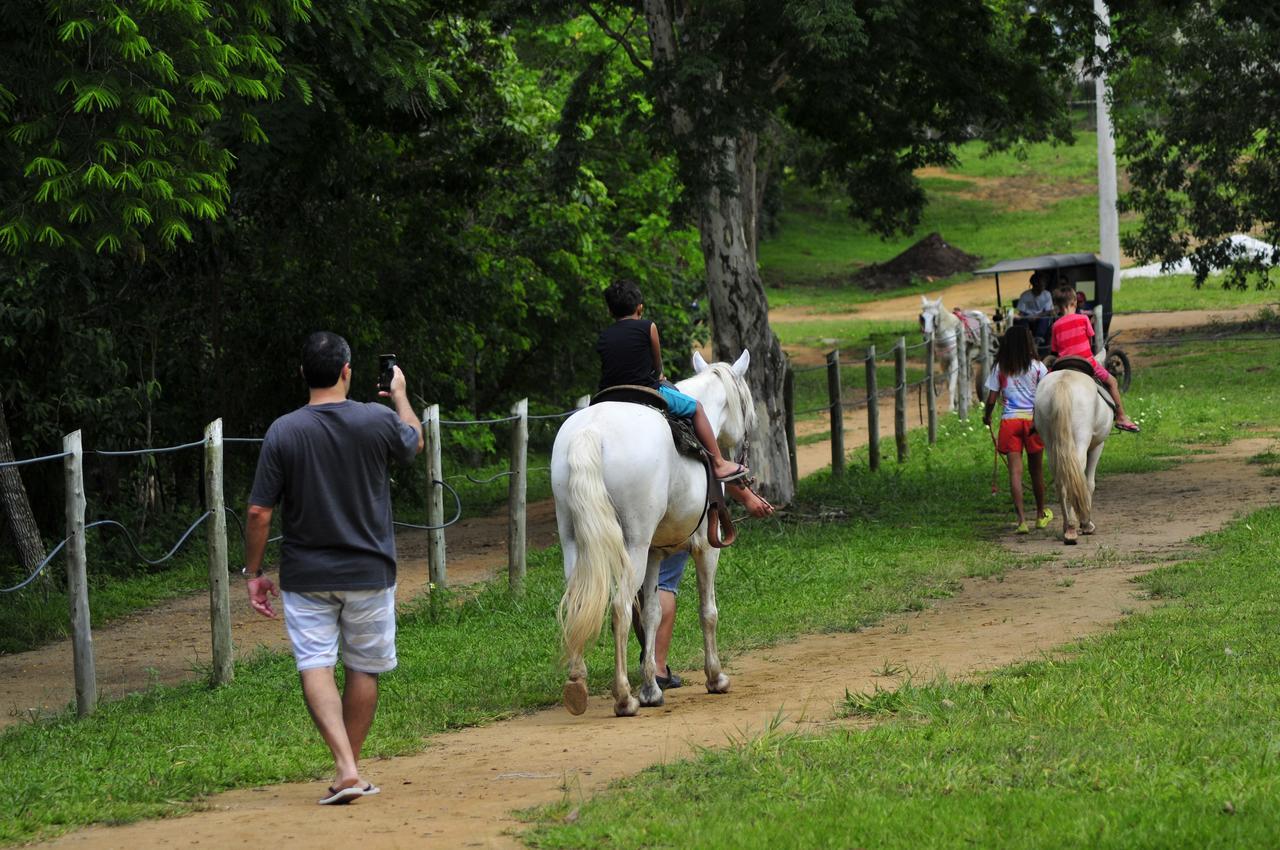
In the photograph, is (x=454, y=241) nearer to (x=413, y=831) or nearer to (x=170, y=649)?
(x=170, y=649)

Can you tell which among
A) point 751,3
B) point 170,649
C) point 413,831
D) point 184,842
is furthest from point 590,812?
point 751,3

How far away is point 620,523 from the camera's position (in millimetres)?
7898

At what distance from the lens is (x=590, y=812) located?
562cm

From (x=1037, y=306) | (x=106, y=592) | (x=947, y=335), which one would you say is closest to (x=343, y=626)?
(x=106, y=592)

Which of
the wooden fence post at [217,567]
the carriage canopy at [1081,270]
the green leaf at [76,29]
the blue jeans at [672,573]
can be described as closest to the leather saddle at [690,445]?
the blue jeans at [672,573]

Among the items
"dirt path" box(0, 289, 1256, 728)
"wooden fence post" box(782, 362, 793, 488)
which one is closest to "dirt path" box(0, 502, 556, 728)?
"dirt path" box(0, 289, 1256, 728)

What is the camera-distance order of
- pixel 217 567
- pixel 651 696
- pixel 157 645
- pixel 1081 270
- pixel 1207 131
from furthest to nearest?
pixel 1081 270
pixel 1207 131
pixel 157 645
pixel 217 567
pixel 651 696

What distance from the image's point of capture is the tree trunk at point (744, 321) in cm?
1533

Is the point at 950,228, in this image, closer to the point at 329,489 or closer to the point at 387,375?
the point at 387,375

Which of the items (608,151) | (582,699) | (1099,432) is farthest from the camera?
(608,151)

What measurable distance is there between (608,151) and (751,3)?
39.7 ft

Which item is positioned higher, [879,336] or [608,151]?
[608,151]

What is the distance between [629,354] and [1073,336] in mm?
6536

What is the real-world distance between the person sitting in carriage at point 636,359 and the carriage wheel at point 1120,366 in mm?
17794
